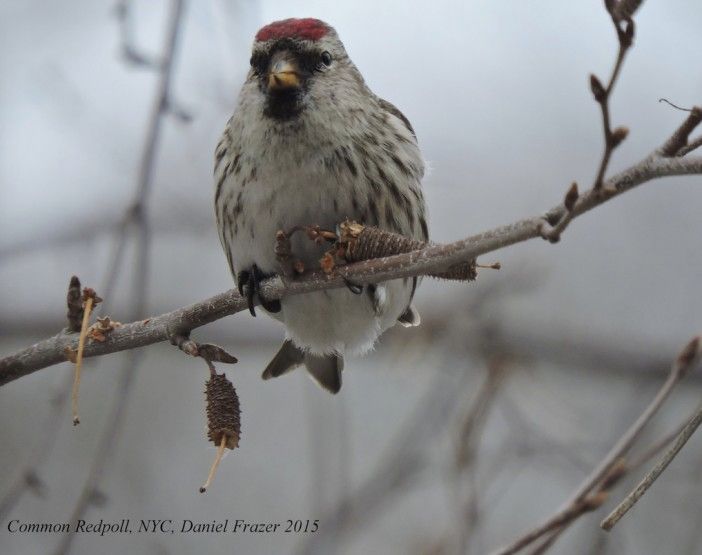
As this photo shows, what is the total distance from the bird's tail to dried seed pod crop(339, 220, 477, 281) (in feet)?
3.82

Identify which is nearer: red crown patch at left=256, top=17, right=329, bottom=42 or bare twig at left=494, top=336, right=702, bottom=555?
bare twig at left=494, top=336, right=702, bottom=555

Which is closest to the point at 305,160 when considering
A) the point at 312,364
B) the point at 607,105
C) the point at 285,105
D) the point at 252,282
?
the point at 285,105

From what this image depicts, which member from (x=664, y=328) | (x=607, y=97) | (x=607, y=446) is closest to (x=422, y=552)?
(x=607, y=446)

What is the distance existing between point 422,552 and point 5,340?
5.38 feet

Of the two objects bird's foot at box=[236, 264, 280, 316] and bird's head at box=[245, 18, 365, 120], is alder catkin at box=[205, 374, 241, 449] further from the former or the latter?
bird's head at box=[245, 18, 365, 120]

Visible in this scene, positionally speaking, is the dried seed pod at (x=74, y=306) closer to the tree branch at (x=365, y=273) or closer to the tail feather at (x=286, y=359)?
the tree branch at (x=365, y=273)

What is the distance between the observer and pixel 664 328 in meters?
5.59

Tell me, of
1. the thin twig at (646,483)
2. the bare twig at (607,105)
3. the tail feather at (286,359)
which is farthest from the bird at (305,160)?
the thin twig at (646,483)

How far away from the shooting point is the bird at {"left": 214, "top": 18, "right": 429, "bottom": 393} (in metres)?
2.54

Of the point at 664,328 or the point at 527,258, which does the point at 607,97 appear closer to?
the point at 527,258

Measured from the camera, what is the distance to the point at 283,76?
2.51m

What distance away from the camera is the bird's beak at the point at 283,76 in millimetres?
2499

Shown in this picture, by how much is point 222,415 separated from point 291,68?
979 millimetres

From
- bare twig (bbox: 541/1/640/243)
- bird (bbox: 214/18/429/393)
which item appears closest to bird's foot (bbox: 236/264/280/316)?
bird (bbox: 214/18/429/393)
